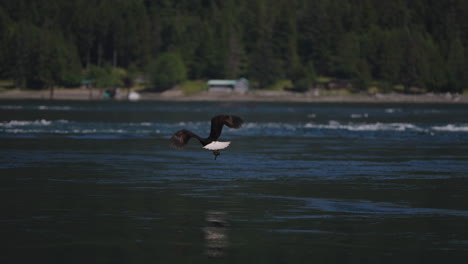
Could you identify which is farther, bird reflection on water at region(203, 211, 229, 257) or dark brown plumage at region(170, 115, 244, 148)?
dark brown plumage at region(170, 115, 244, 148)

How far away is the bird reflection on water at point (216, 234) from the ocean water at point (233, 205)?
44 mm

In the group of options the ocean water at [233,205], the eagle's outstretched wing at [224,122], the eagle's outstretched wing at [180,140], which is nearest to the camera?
the ocean water at [233,205]

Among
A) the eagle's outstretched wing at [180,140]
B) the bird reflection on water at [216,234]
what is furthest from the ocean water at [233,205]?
the eagle's outstretched wing at [180,140]

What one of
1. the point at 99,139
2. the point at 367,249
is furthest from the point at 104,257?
the point at 99,139

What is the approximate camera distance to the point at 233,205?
28.9 meters

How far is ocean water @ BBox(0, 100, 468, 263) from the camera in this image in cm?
2122

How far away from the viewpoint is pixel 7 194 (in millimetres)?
30922

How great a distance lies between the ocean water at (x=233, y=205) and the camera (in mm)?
21219

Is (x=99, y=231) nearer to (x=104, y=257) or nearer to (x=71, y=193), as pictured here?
(x=104, y=257)

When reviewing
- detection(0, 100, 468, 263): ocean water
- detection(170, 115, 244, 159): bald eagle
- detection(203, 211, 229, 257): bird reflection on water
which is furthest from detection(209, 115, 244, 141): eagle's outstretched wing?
detection(0, 100, 468, 263): ocean water

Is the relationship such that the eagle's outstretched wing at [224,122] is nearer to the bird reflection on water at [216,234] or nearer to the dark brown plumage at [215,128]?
the dark brown plumage at [215,128]

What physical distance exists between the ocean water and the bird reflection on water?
0.15ft

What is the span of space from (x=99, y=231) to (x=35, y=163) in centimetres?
2047

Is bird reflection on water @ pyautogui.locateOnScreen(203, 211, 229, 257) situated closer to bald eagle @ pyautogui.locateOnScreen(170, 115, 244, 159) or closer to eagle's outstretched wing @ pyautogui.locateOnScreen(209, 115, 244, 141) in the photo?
bald eagle @ pyautogui.locateOnScreen(170, 115, 244, 159)
